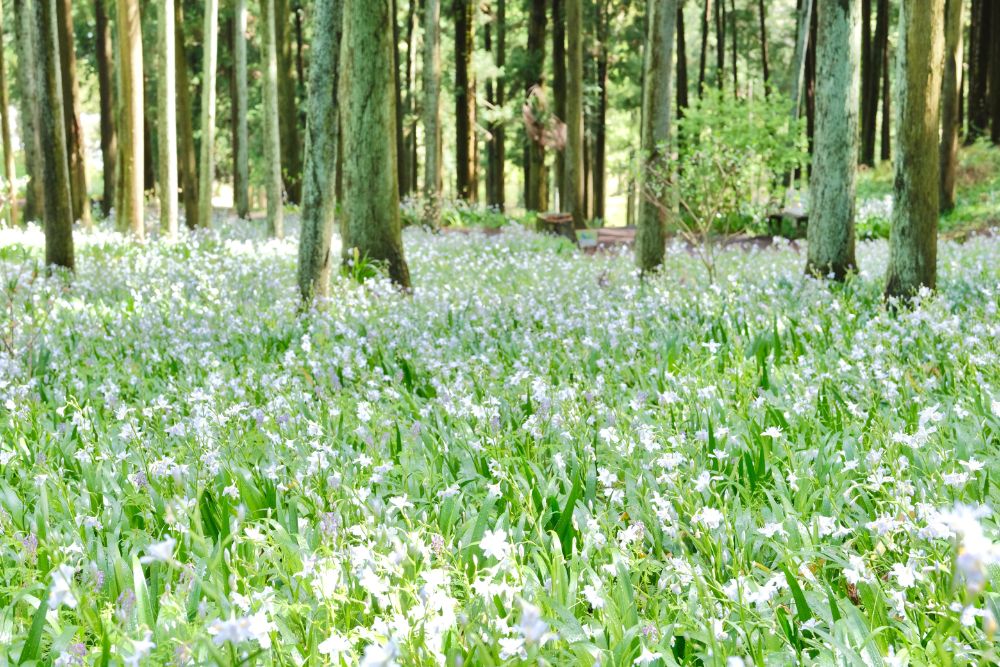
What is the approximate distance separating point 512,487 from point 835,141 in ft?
23.8

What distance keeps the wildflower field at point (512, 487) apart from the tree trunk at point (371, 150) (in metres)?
2.17

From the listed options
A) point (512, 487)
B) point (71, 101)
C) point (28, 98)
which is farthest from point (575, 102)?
point (512, 487)

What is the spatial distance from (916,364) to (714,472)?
169cm

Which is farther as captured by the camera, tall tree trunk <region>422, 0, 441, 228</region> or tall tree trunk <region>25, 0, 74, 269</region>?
tall tree trunk <region>422, 0, 441, 228</region>

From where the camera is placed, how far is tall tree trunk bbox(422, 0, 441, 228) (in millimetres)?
20031

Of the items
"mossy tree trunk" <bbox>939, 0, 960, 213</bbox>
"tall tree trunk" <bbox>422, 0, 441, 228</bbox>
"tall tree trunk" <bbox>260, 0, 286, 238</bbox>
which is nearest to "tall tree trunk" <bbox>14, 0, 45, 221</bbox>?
"tall tree trunk" <bbox>260, 0, 286, 238</bbox>

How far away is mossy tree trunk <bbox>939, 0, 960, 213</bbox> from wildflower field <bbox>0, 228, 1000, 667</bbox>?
17.1ft

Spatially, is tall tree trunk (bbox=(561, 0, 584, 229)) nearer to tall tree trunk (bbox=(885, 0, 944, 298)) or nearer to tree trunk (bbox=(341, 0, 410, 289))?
tree trunk (bbox=(341, 0, 410, 289))

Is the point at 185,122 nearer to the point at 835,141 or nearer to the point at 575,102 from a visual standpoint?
the point at 575,102

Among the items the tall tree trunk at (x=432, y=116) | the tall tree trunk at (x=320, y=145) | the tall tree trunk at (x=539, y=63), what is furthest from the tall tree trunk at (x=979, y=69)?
the tall tree trunk at (x=320, y=145)

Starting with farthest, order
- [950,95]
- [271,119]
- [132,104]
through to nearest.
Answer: [950,95] < [271,119] < [132,104]

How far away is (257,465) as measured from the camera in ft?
13.6

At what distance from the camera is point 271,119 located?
649 inches

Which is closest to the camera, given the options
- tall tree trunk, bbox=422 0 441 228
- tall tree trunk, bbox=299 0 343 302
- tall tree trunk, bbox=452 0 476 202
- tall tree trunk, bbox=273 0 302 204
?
tall tree trunk, bbox=299 0 343 302
